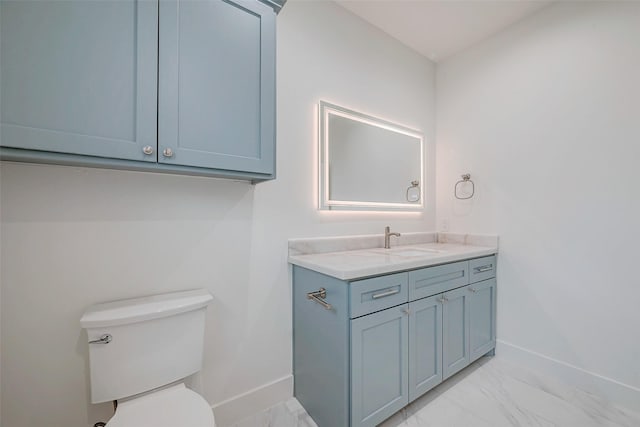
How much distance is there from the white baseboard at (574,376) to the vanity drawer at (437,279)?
0.77 metres

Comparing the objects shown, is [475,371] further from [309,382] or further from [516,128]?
[516,128]

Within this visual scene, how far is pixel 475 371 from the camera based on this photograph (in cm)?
184

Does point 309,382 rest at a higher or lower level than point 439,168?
lower

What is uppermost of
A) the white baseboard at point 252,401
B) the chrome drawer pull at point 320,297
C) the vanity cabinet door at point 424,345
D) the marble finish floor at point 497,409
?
the chrome drawer pull at point 320,297

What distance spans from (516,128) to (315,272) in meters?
Result: 1.89

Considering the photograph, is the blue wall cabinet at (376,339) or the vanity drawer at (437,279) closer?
the blue wall cabinet at (376,339)

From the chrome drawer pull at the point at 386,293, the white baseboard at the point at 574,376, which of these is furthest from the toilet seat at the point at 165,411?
the white baseboard at the point at 574,376

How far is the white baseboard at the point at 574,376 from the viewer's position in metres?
1.49

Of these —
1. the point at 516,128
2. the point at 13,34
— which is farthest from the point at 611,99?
the point at 13,34

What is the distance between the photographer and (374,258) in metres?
1.52

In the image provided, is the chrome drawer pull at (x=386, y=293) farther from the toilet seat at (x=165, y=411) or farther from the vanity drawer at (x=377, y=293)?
the toilet seat at (x=165, y=411)

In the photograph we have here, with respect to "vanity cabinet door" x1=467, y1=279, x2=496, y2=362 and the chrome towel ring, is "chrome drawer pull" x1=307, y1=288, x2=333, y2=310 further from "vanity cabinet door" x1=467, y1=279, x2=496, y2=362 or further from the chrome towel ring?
the chrome towel ring

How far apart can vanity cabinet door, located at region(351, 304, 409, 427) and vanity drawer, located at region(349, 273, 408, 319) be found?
0.12 feet

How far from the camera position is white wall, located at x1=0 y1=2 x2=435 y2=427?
0.99 meters
